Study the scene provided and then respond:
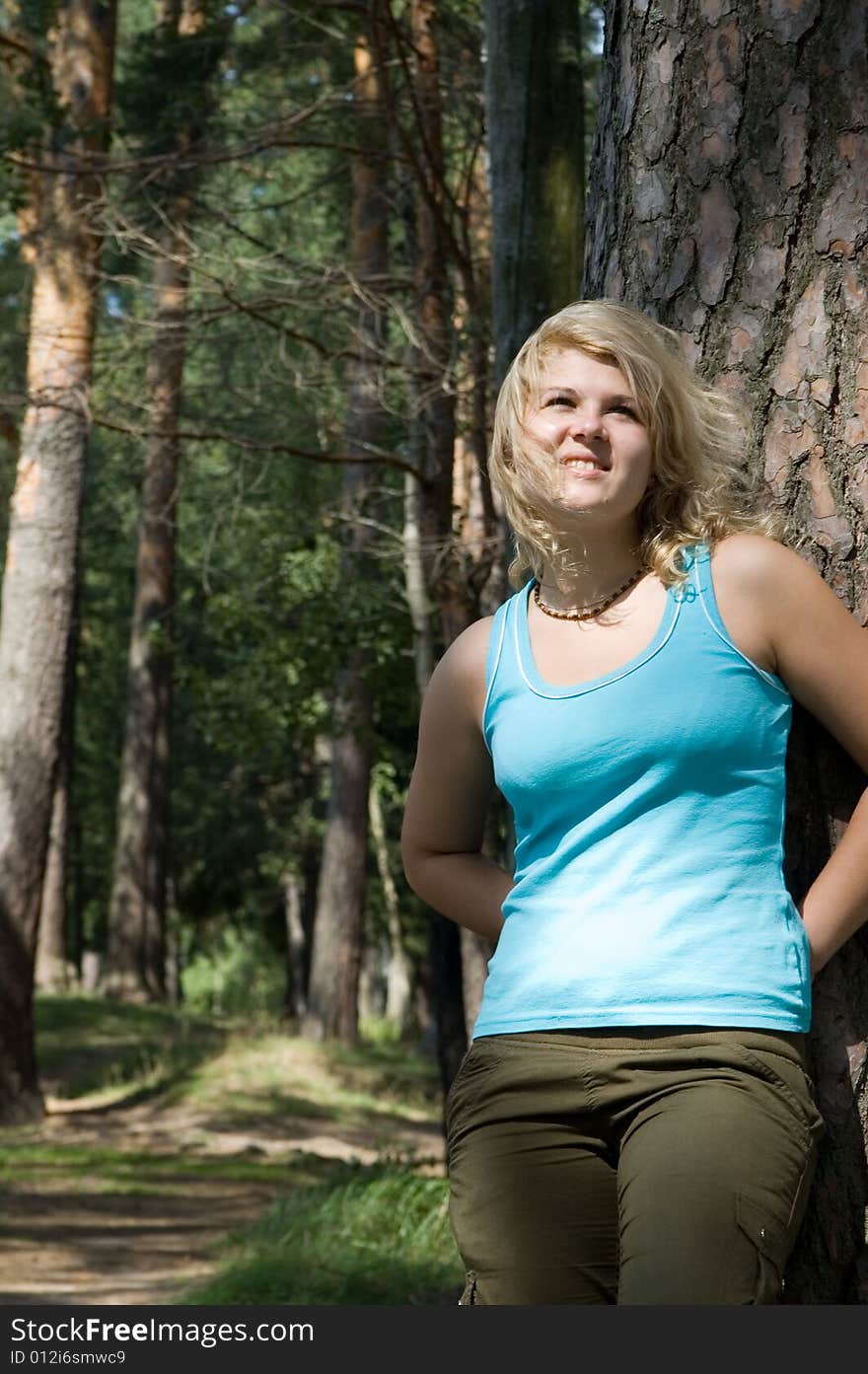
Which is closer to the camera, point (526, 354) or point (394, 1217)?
point (526, 354)

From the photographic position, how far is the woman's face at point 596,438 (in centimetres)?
243

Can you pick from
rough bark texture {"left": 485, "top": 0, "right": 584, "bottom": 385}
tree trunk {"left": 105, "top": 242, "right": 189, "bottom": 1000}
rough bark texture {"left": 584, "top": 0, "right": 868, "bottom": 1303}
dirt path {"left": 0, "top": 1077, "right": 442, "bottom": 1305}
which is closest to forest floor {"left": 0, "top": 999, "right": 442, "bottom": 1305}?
dirt path {"left": 0, "top": 1077, "right": 442, "bottom": 1305}

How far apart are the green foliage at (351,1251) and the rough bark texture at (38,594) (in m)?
4.42

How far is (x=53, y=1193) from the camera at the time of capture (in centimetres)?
977

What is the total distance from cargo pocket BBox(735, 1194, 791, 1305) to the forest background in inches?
14.9

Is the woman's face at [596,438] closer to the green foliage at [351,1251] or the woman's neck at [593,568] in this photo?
the woman's neck at [593,568]

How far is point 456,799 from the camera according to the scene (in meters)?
2.68

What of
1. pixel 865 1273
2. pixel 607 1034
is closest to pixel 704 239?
pixel 607 1034

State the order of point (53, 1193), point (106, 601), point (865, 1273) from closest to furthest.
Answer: point (865, 1273) → point (53, 1193) → point (106, 601)

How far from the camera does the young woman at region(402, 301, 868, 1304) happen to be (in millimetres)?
2137

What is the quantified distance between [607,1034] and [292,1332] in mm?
605

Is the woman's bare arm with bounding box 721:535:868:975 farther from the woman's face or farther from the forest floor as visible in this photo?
the forest floor

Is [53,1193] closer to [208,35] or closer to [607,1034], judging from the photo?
[208,35]

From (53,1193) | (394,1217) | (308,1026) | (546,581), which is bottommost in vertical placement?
(308,1026)
